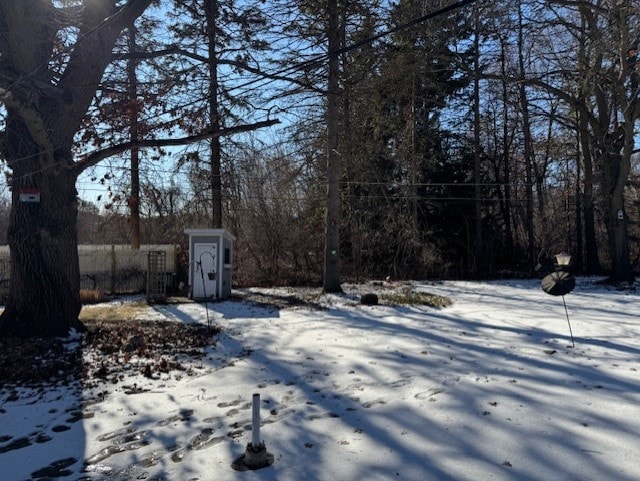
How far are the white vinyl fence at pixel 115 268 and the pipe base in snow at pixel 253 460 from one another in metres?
13.5

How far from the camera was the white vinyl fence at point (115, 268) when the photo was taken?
16.5m

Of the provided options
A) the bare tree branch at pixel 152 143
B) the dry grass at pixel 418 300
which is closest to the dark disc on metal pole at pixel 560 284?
the dry grass at pixel 418 300

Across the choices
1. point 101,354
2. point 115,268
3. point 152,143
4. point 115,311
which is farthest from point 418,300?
point 115,268

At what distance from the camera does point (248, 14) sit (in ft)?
34.2

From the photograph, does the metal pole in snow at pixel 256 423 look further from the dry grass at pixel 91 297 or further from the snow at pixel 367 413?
the dry grass at pixel 91 297

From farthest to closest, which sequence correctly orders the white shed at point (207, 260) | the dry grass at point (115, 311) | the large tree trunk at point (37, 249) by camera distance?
the white shed at point (207, 260)
the dry grass at point (115, 311)
the large tree trunk at point (37, 249)

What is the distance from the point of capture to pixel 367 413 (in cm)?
449

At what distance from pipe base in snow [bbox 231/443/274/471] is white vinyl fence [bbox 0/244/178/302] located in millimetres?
13506

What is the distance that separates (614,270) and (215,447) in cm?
1709

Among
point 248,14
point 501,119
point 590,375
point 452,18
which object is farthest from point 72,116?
point 501,119

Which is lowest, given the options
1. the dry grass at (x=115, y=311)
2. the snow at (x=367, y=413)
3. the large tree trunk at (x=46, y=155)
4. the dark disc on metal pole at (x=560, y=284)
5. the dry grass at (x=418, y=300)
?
the snow at (x=367, y=413)

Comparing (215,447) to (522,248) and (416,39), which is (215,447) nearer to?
(416,39)

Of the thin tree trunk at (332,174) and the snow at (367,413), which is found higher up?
the thin tree trunk at (332,174)

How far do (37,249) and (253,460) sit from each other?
6448mm
